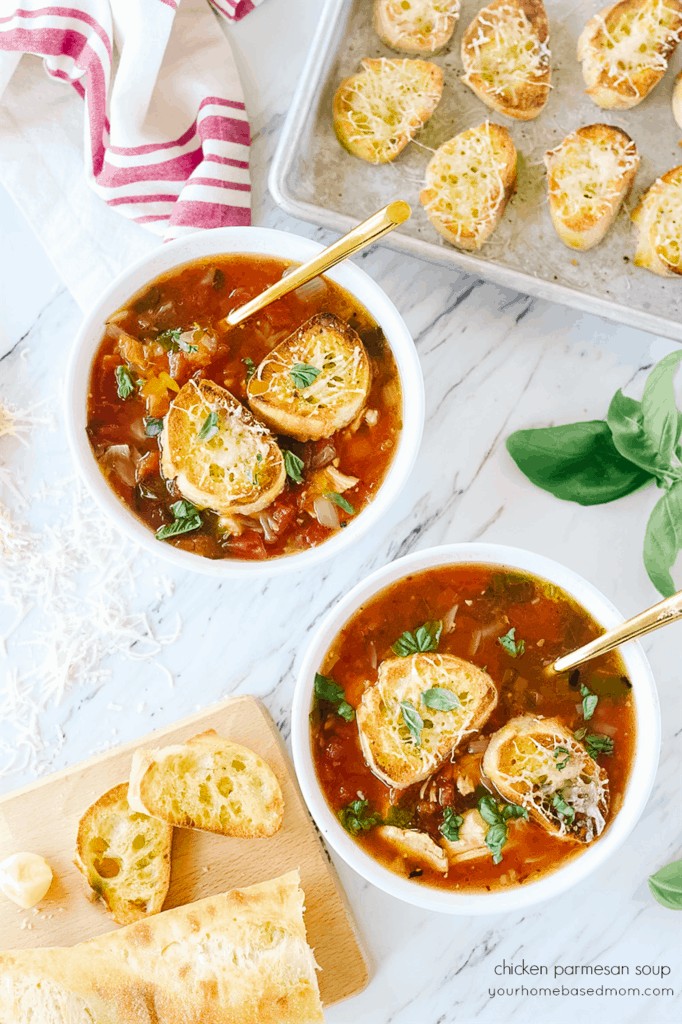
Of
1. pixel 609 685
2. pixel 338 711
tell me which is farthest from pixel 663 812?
pixel 338 711

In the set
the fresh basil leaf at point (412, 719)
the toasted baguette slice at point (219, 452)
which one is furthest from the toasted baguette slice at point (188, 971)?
the toasted baguette slice at point (219, 452)

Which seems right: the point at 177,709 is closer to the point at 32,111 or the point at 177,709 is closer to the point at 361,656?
the point at 361,656

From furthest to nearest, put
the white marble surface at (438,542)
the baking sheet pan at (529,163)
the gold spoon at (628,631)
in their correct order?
the white marble surface at (438,542)
the baking sheet pan at (529,163)
the gold spoon at (628,631)

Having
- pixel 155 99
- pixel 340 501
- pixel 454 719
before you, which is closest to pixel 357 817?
pixel 454 719

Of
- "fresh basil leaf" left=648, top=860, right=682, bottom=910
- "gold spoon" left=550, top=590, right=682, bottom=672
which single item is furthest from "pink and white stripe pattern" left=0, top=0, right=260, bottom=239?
"fresh basil leaf" left=648, top=860, right=682, bottom=910

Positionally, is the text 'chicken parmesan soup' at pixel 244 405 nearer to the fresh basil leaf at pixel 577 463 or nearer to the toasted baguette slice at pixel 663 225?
the fresh basil leaf at pixel 577 463

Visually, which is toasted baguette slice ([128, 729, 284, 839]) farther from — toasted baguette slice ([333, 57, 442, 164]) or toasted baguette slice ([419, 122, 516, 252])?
toasted baguette slice ([333, 57, 442, 164])
